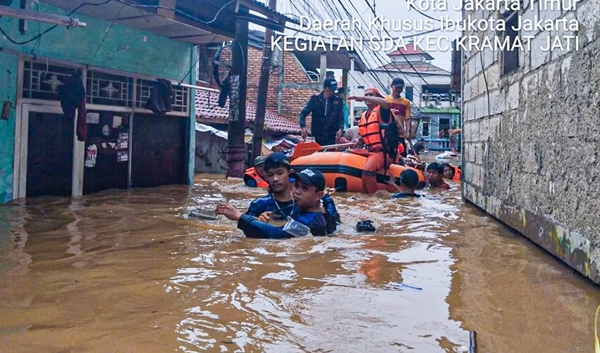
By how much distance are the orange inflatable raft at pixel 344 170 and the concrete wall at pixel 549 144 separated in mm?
2776

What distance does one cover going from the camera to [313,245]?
4871 mm

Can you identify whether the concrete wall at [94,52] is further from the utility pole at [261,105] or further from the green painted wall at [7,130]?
the utility pole at [261,105]

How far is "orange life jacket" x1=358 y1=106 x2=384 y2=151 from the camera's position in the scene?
9.72 m

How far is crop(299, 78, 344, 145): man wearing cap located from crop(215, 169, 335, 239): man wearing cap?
6.16 m

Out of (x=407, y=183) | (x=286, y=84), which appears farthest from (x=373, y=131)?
(x=286, y=84)

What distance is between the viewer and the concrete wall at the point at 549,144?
3.71 metres

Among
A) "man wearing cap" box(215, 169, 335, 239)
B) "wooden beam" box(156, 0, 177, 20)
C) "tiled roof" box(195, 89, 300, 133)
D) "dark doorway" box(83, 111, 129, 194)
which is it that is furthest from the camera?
"tiled roof" box(195, 89, 300, 133)

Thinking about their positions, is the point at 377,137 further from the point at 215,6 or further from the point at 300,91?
the point at 300,91

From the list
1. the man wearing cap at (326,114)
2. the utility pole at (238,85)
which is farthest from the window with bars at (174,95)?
the man wearing cap at (326,114)

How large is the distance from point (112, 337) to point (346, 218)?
4.46m

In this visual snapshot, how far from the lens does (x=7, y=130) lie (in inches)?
297

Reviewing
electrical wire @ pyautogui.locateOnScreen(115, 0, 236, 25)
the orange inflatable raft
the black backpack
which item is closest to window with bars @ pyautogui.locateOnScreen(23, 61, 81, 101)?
electrical wire @ pyautogui.locateOnScreen(115, 0, 236, 25)

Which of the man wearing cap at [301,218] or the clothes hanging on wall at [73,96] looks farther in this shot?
the clothes hanging on wall at [73,96]

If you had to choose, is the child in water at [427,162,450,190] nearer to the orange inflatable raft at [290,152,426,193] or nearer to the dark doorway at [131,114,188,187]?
the orange inflatable raft at [290,152,426,193]
